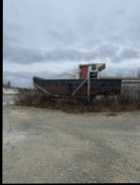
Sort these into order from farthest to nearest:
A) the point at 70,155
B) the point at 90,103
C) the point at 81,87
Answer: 1. the point at 81,87
2. the point at 90,103
3. the point at 70,155

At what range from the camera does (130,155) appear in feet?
9.76

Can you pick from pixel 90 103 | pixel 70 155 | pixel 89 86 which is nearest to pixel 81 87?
pixel 89 86

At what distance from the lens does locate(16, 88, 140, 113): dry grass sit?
25.5ft

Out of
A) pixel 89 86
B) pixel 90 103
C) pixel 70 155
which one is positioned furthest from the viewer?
pixel 89 86

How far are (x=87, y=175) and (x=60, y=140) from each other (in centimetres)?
146

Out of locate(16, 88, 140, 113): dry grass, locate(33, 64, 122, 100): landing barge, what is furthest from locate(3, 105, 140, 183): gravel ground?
locate(33, 64, 122, 100): landing barge

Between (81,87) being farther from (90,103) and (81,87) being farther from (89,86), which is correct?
(90,103)

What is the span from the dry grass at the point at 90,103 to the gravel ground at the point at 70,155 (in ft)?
10.6

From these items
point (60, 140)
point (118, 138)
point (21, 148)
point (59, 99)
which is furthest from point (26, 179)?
point (59, 99)

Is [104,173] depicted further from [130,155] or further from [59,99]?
[59,99]

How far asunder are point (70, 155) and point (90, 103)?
549cm

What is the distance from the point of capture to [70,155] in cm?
295

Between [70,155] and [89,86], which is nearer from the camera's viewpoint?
[70,155]

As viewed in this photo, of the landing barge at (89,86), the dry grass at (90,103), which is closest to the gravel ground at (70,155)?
the dry grass at (90,103)
